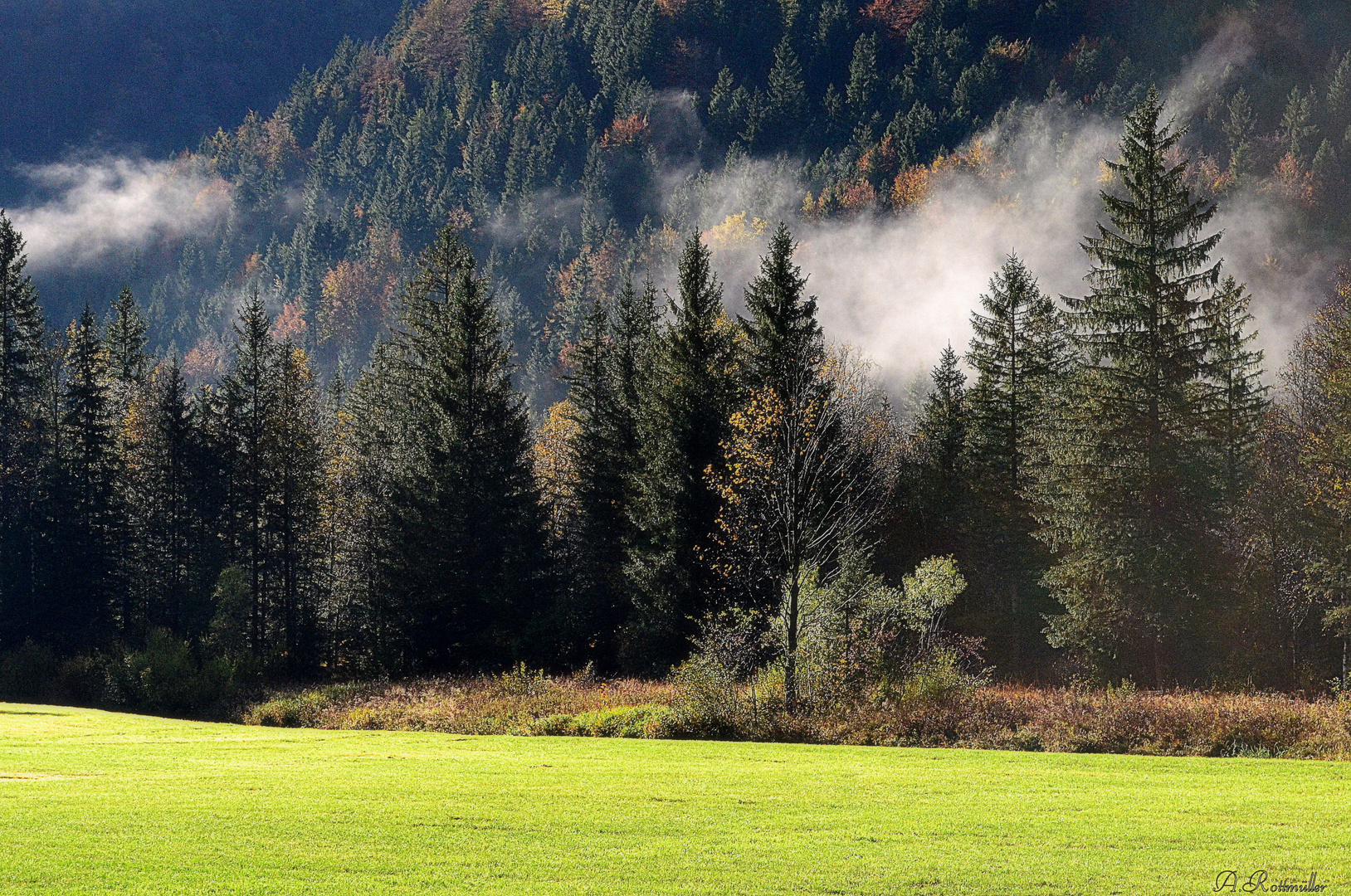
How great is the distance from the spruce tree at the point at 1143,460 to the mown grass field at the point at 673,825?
16763 mm

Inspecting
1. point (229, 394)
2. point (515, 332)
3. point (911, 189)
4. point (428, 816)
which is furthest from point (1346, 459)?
point (515, 332)

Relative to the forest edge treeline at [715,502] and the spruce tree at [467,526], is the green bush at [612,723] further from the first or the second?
the spruce tree at [467,526]

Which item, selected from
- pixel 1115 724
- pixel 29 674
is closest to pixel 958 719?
pixel 1115 724

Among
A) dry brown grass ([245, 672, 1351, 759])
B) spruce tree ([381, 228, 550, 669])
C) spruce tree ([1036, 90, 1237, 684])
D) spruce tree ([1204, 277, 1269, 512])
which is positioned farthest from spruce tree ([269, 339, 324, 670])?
spruce tree ([1204, 277, 1269, 512])

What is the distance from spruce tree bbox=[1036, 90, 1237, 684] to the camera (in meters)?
36.4

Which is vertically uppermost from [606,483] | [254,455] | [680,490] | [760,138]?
[760,138]

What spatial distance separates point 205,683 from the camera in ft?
142

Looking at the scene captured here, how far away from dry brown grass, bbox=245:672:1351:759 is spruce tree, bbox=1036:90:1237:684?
16.4 ft

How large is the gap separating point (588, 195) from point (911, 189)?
56235mm

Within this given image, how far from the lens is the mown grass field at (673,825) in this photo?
11.5 meters

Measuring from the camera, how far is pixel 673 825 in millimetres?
14336

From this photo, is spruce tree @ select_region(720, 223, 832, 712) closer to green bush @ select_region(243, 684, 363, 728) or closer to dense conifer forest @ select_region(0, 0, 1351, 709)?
dense conifer forest @ select_region(0, 0, 1351, 709)

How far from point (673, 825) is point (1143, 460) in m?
27.4

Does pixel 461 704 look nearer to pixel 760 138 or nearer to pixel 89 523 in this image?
pixel 89 523
